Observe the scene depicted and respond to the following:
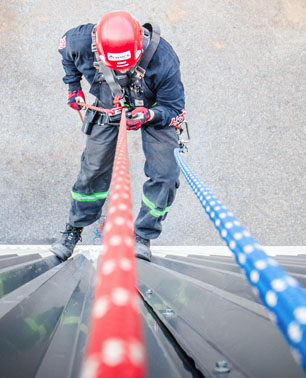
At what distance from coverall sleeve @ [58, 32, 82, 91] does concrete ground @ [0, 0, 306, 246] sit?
1016 mm

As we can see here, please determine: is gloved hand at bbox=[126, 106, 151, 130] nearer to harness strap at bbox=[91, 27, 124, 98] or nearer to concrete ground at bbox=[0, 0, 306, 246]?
harness strap at bbox=[91, 27, 124, 98]

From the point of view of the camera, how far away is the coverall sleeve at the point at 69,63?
1688 mm

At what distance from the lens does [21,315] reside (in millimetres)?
692

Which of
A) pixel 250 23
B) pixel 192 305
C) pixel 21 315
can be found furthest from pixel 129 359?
pixel 250 23

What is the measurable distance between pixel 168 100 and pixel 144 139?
0.28 m

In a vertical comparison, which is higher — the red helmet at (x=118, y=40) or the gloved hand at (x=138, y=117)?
the red helmet at (x=118, y=40)

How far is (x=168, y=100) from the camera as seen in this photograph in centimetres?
174

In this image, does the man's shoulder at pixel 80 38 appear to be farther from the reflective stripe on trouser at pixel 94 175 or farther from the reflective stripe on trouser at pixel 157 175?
the reflective stripe on trouser at pixel 157 175

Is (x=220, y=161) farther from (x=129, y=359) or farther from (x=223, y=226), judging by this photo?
(x=129, y=359)

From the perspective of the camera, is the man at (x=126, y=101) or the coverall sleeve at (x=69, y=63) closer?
the man at (x=126, y=101)

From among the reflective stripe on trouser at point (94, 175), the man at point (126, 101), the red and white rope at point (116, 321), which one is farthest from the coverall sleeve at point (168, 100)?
the red and white rope at point (116, 321)

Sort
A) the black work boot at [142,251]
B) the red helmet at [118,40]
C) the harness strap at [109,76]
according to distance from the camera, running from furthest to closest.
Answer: the black work boot at [142,251]
the harness strap at [109,76]
the red helmet at [118,40]

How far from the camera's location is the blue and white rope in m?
0.31

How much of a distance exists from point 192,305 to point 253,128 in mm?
2505
